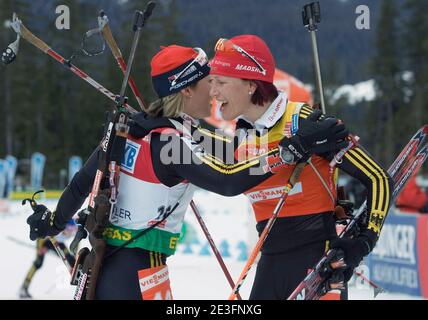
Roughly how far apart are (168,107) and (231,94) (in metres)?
0.39

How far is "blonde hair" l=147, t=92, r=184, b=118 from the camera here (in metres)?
3.61

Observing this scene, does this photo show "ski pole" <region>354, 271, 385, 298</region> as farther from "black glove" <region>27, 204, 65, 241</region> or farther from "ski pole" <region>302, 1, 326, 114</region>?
"black glove" <region>27, 204, 65, 241</region>

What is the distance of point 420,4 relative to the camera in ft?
178

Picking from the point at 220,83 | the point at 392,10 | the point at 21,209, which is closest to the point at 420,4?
the point at 392,10

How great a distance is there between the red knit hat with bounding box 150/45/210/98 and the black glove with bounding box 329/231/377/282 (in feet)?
3.54

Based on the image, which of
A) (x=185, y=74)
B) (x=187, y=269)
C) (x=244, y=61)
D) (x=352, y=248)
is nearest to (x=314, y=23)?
(x=244, y=61)

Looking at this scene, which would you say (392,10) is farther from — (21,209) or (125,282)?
(125,282)

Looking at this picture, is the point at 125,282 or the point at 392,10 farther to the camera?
the point at 392,10

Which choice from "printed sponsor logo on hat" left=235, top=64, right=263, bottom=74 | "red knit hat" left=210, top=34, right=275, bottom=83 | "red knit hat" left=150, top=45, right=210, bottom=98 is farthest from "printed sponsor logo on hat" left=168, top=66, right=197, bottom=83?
"printed sponsor logo on hat" left=235, top=64, right=263, bottom=74

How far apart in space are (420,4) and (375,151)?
38.0 ft

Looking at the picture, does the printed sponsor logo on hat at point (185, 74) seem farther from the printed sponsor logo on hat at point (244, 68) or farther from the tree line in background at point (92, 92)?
the tree line in background at point (92, 92)
